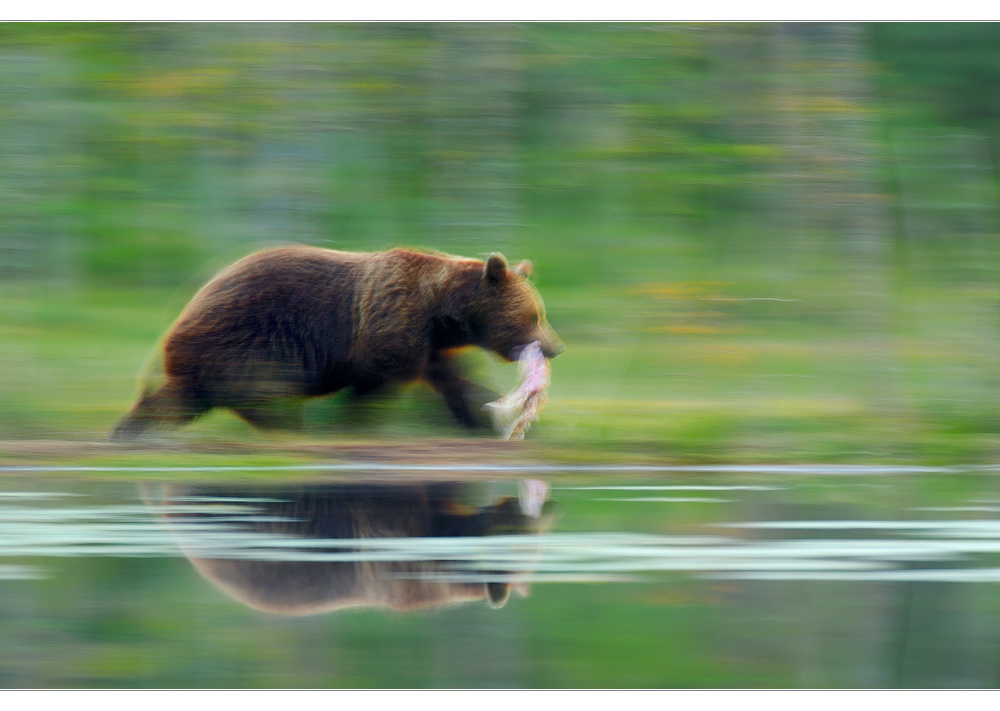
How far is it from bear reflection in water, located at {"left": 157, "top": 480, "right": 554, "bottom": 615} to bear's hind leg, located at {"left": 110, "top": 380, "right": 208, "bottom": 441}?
1340 millimetres

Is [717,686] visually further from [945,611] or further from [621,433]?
[621,433]

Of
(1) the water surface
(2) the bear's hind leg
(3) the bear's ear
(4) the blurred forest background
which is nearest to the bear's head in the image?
(3) the bear's ear

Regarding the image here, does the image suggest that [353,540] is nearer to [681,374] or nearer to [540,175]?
[681,374]

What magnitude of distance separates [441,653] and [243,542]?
3.51ft

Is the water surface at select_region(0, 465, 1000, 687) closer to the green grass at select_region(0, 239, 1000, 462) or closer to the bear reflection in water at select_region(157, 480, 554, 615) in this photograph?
the bear reflection in water at select_region(157, 480, 554, 615)

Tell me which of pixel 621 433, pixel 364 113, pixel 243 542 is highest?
pixel 364 113

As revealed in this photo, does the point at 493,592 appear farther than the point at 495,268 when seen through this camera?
No

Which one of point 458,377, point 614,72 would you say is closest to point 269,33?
point 614,72

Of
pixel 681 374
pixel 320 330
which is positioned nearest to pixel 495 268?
pixel 320 330

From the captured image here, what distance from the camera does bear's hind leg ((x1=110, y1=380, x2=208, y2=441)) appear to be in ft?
20.8

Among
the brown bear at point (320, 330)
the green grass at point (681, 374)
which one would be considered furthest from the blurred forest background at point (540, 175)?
the brown bear at point (320, 330)

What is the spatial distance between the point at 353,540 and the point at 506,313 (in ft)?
8.78

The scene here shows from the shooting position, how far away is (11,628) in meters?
3.14

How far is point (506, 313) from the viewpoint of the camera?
6.43 meters
